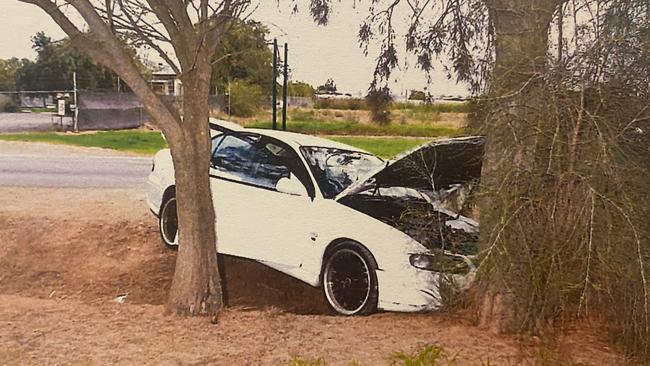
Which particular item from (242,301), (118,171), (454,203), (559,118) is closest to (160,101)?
(118,171)

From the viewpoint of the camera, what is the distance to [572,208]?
136 inches

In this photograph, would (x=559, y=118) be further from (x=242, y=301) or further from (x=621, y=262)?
(x=242, y=301)

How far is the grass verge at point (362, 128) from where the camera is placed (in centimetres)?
448

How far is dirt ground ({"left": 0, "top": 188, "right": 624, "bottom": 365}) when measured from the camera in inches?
151

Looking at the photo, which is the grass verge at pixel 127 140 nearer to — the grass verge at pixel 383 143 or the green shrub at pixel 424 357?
the grass verge at pixel 383 143

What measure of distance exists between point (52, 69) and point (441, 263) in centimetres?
262

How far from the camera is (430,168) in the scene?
4.43 meters

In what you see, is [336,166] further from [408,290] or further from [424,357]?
[424,357]

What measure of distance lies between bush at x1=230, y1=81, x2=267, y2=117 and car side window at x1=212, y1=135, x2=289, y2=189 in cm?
17

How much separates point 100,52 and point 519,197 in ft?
7.57

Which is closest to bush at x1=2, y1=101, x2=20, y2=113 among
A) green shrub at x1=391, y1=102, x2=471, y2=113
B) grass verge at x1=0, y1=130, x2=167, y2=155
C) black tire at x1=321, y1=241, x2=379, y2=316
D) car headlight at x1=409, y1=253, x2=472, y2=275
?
grass verge at x1=0, y1=130, x2=167, y2=155

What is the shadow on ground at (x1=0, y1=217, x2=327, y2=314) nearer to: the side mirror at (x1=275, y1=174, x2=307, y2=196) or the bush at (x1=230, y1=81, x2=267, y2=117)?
the side mirror at (x1=275, y1=174, x2=307, y2=196)

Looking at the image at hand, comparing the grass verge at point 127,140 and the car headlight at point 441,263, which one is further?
the grass verge at point 127,140

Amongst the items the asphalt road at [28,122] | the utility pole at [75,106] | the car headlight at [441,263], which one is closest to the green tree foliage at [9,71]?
the asphalt road at [28,122]
